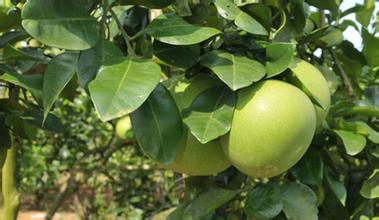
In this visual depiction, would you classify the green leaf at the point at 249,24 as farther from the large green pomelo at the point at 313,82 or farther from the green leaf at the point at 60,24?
the green leaf at the point at 60,24

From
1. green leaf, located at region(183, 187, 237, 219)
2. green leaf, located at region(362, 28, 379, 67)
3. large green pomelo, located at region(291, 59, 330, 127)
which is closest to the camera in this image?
large green pomelo, located at region(291, 59, 330, 127)

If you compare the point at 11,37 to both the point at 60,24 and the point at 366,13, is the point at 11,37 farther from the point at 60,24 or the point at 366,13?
the point at 366,13

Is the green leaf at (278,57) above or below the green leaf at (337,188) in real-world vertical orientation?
above

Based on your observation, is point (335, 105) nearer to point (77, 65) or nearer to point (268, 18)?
point (268, 18)

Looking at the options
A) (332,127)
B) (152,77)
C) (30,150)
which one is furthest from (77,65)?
(30,150)

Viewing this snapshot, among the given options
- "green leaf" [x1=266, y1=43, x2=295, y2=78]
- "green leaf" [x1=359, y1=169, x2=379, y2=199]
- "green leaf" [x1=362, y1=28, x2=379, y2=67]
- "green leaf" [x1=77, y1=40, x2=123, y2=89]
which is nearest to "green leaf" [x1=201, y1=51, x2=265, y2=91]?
"green leaf" [x1=266, y1=43, x2=295, y2=78]

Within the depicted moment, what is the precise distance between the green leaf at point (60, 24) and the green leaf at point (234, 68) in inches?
6.3

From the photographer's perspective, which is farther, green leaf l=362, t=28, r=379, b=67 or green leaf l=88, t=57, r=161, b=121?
green leaf l=362, t=28, r=379, b=67

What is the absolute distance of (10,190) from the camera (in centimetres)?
124

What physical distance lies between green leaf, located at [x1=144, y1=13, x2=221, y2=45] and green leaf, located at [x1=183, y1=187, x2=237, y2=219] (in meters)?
0.32

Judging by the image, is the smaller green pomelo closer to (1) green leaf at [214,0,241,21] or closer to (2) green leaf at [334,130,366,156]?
(2) green leaf at [334,130,366,156]

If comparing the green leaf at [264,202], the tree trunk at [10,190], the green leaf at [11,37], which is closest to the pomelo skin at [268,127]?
the green leaf at [264,202]

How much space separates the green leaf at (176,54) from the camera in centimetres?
80

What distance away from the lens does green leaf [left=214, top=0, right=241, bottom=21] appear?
30.4 inches
